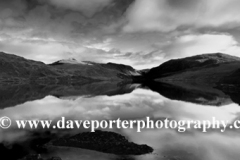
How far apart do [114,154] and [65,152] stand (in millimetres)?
5212

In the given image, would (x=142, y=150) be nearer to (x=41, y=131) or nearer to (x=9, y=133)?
(x=41, y=131)

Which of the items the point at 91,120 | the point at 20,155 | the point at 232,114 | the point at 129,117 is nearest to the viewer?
the point at 20,155

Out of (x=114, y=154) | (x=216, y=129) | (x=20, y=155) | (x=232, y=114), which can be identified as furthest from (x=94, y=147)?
(x=232, y=114)

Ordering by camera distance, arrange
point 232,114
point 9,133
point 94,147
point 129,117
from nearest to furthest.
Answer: point 94,147
point 9,133
point 129,117
point 232,114

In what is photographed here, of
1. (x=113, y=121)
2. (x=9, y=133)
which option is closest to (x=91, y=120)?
(x=113, y=121)

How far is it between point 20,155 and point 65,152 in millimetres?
4339

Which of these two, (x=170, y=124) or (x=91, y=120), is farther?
(x=91, y=120)

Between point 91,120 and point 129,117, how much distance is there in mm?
7768

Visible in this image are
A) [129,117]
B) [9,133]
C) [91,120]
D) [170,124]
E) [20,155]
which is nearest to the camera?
[20,155]

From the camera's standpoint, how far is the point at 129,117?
40875 millimetres

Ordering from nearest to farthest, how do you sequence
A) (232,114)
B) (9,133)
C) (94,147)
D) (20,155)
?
(20,155)
(94,147)
(9,133)
(232,114)

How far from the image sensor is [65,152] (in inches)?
853

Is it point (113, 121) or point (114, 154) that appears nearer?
point (114, 154)

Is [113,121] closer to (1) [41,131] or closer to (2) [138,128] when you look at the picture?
(2) [138,128]
